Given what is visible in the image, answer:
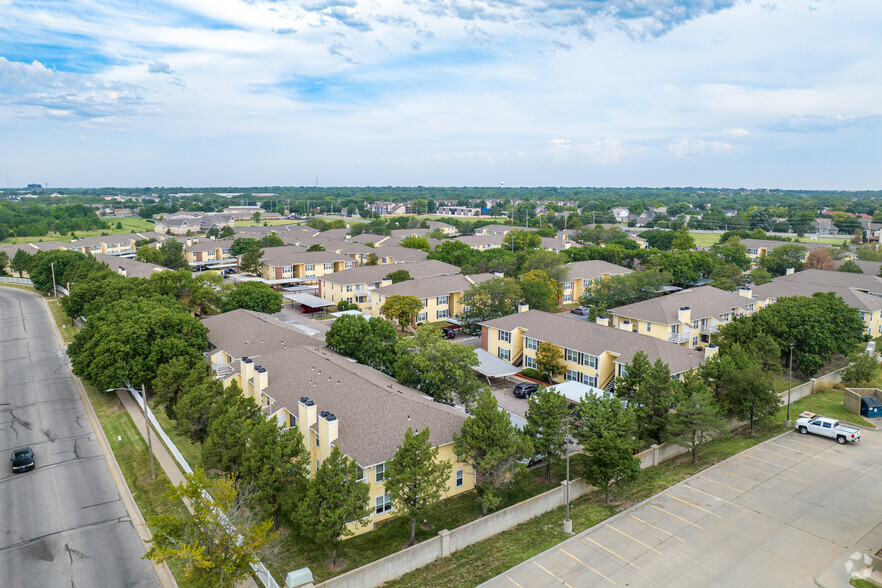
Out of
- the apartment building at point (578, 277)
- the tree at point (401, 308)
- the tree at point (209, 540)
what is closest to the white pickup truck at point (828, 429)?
the tree at point (209, 540)

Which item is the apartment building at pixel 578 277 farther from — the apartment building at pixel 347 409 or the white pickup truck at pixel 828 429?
the apartment building at pixel 347 409

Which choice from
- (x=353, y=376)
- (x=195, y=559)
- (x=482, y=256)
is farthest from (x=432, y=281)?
(x=195, y=559)

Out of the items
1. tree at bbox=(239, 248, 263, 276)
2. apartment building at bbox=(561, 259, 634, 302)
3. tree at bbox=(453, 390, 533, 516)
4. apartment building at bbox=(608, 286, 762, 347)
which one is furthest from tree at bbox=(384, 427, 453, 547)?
tree at bbox=(239, 248, 263, 276)

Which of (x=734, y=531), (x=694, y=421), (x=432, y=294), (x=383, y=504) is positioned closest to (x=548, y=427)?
(x=694, y=421)

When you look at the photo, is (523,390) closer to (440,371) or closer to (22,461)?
(440,371)

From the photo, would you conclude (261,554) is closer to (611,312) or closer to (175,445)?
(175,445)

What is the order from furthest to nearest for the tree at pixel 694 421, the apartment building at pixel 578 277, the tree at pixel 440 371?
the apartment building at pixel 578 277, the tree at pixel 440 371, the tree at pixel 694 421
